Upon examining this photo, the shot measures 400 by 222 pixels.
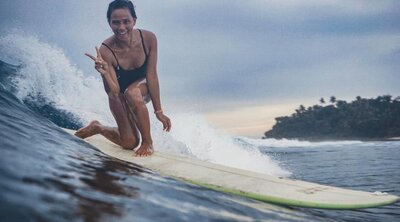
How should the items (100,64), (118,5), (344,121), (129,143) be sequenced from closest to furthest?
(100,64) < (118,5) < (129,143) < (344,121)

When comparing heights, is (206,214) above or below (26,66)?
below

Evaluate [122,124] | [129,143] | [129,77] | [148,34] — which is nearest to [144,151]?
[129,143]

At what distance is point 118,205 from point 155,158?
2.39 metres

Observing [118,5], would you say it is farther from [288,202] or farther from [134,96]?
[288,202]

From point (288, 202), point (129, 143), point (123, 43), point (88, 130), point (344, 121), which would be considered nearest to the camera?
point (288, 202)

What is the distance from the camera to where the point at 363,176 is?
738 centimetres

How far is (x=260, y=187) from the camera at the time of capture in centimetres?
335

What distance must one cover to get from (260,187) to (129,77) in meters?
2.36

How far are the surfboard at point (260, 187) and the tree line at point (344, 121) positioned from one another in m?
61.2

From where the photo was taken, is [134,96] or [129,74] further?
[129,74]

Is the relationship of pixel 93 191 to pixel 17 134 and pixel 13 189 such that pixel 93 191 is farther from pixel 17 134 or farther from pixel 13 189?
pixel 17 134

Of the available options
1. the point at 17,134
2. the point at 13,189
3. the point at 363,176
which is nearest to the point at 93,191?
the point at 13,189

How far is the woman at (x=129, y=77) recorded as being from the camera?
4.23 m

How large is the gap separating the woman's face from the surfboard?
151 cm
